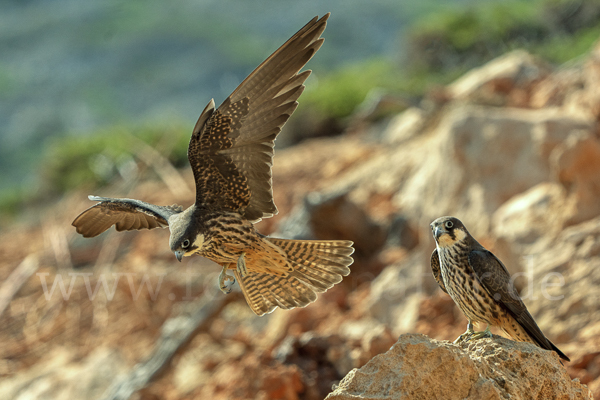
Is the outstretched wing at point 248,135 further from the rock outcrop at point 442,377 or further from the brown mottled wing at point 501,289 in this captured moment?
the rock outcrop at point 442,377

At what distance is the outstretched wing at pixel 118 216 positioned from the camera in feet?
13.5

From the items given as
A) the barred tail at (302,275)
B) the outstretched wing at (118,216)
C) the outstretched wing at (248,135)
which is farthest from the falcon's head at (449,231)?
the outstretched wing at (118,216)

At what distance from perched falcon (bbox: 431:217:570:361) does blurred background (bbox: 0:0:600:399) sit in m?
1.08

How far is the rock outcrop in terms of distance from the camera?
2.73 metres

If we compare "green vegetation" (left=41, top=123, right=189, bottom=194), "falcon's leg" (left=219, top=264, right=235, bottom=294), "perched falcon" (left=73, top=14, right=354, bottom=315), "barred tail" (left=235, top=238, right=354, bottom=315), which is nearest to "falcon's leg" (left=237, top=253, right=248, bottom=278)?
"perched falcon" (left=73, top=14, right=354, bottom=315)

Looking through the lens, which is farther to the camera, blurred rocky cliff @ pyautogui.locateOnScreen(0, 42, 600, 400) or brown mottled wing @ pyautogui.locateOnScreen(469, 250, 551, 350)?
blurred rocky cliff @ pyautogui.locateOnScreen(0, 42, 600, 400)

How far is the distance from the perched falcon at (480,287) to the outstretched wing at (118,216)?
74.5 inches

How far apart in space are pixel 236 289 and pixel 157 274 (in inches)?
133

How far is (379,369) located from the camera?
2811 millimetres

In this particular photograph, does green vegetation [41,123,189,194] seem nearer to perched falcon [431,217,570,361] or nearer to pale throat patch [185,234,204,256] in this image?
pale throat patch [185,234,204,256]

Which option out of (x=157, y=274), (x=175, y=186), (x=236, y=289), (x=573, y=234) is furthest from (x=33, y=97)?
(x=573, y=234)

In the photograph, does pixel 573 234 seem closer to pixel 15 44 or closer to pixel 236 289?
pixel 236 289

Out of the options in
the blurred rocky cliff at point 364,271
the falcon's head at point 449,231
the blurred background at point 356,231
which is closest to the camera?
the falcon's head at point 449,231

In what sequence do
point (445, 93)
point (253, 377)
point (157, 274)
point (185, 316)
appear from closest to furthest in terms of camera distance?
point (253, 377) < point (185, 316) < point (157, 274) < point (445, 93)
